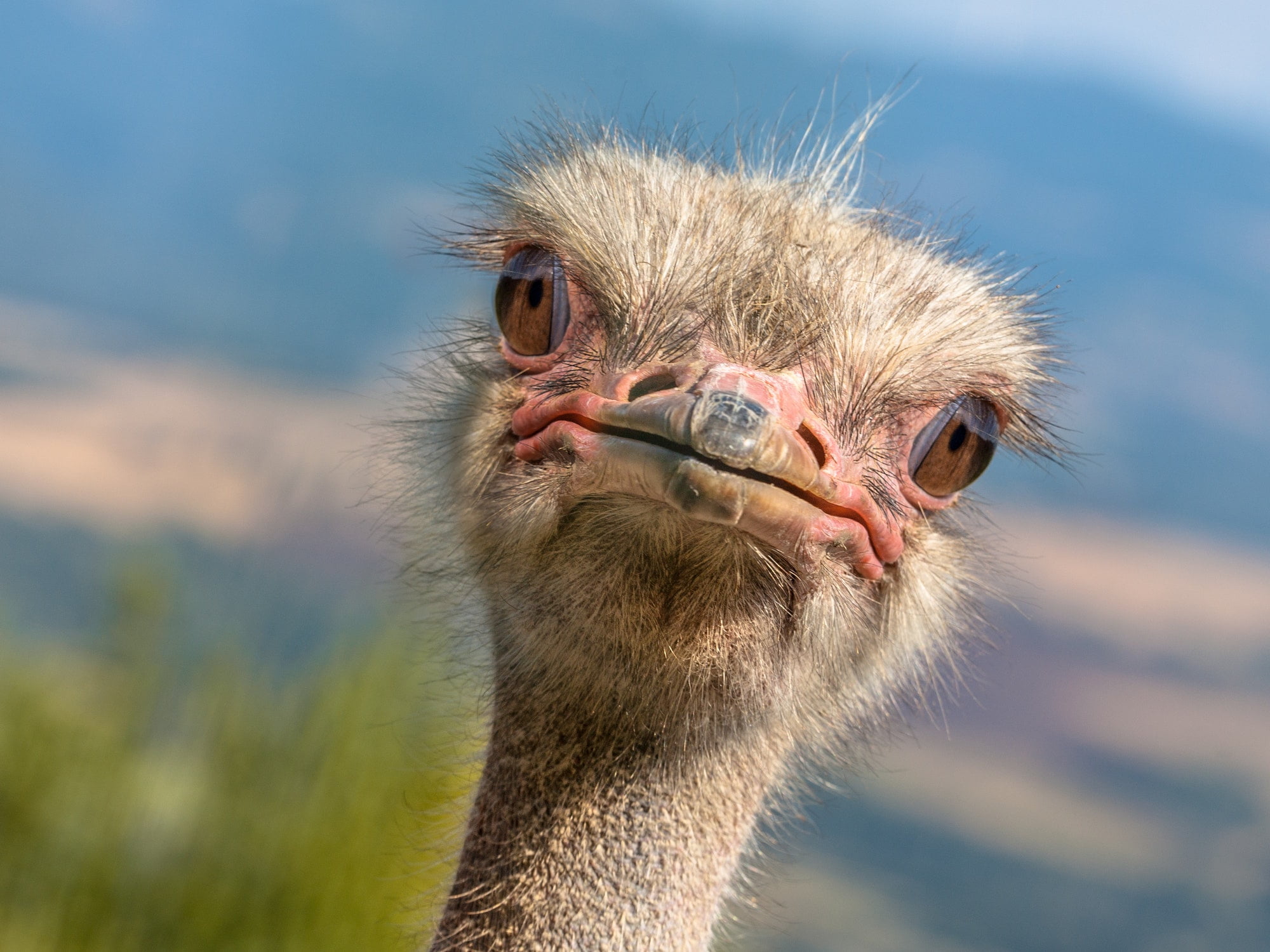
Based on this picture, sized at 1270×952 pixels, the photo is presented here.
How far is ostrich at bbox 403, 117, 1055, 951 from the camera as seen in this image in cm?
146

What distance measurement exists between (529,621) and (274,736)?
389 centimetres

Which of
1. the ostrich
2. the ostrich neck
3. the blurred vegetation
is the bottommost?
the blurred vegetation

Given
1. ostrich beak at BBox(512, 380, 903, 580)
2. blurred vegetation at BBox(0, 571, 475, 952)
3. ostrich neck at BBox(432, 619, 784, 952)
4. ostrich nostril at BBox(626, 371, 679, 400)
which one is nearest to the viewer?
ostrich beak at BBox(512, 380, 903, 580)

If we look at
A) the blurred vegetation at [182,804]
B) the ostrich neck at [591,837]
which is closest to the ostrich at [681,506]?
the ostrich neck at [591,837]

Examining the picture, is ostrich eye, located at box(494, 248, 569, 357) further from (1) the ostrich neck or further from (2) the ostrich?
(1) the ostrich neck

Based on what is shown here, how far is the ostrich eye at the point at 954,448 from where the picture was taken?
1.75 m

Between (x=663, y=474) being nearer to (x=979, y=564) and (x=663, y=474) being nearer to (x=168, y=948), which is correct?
(x=979, y=564)

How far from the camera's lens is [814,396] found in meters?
1.56

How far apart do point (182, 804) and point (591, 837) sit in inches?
143

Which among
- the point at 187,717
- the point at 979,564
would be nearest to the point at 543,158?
the point at 979,564

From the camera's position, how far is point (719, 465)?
129cm

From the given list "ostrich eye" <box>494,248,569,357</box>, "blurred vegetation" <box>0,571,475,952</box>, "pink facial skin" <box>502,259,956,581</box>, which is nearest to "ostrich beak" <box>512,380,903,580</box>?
"pink facial skin" <box>502,259,956,581</box>

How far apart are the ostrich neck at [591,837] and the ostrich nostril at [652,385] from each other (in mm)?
478

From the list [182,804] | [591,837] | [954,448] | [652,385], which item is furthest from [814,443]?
[182,804]
